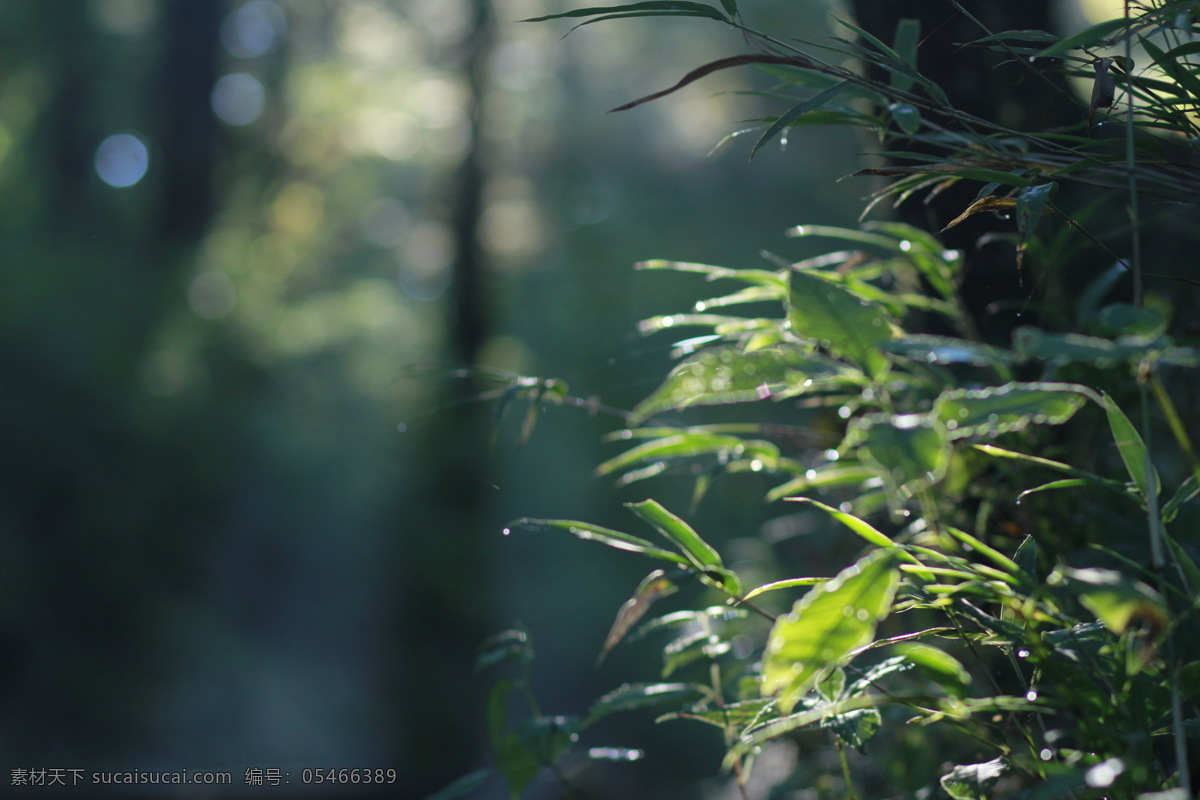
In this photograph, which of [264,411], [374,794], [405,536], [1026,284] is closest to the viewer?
[1026,284]

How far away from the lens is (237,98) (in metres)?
3.94

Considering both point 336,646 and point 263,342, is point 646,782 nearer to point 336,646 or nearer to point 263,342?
point 336,646

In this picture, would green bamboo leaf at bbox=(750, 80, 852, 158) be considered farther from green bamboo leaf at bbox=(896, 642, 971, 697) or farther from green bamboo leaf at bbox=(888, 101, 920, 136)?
green bamboo leaf at bbox=(896, 642, 971, 697)

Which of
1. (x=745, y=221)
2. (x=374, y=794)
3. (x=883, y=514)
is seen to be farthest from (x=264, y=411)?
(x=745, y=221)

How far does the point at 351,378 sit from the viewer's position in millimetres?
2994

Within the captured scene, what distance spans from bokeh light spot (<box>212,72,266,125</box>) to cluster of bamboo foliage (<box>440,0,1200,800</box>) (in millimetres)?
3643

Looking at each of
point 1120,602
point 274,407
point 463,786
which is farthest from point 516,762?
point 274,407

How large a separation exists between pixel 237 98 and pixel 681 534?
Answer: 4235mm

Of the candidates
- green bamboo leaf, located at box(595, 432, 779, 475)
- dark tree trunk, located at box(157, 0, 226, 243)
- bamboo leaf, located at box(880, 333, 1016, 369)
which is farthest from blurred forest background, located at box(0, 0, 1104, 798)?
bamboo leaf, located at box(880, 333, 1016, 369)

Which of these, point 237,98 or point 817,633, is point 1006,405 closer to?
point 817,633

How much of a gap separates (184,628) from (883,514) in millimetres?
2389

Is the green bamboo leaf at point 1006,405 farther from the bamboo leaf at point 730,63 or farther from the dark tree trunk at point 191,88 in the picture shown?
the dark tree trunk at point 191,88

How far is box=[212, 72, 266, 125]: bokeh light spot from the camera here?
12.0 feet

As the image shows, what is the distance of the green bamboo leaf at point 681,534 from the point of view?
1.52 ft
